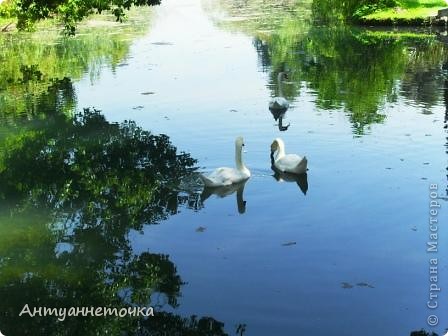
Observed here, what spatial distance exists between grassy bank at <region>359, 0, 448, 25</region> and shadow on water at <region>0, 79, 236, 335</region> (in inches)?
1158

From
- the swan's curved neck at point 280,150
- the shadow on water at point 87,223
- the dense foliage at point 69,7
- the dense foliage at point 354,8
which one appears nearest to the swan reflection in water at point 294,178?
the swan's curved neck at point 280,150

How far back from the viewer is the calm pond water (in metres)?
9.73

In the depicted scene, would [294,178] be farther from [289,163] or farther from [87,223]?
[87,223]

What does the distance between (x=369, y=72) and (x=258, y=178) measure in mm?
14736

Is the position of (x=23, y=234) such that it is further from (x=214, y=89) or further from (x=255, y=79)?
(x=255, y=79)

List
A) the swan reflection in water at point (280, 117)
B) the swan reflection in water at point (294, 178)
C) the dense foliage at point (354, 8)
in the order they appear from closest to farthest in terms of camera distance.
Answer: the swan reflection in water at point (294, 178)
the swan reflection in water at point (280, 117)
the dense foliage at point (354, 8)

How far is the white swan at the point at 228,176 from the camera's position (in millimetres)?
14156

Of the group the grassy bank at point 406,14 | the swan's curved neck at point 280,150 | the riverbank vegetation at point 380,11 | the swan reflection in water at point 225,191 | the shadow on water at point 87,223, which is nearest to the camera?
the shadow on water at point 87,223

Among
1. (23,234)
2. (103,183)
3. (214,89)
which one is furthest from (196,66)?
(23,234)

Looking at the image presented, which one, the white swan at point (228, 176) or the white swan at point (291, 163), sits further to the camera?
the white swan at point (291, 163)

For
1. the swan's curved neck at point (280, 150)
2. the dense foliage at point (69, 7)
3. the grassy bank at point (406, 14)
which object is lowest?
the swan's curved neck at point (280, 150)

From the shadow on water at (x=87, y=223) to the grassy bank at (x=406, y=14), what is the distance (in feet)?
96.5

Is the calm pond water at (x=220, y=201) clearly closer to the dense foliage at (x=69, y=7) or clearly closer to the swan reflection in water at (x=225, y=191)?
the swan reflection in water at (x=225, y=191)

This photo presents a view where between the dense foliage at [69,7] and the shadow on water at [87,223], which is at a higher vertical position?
the dense foliage at [69,7]
